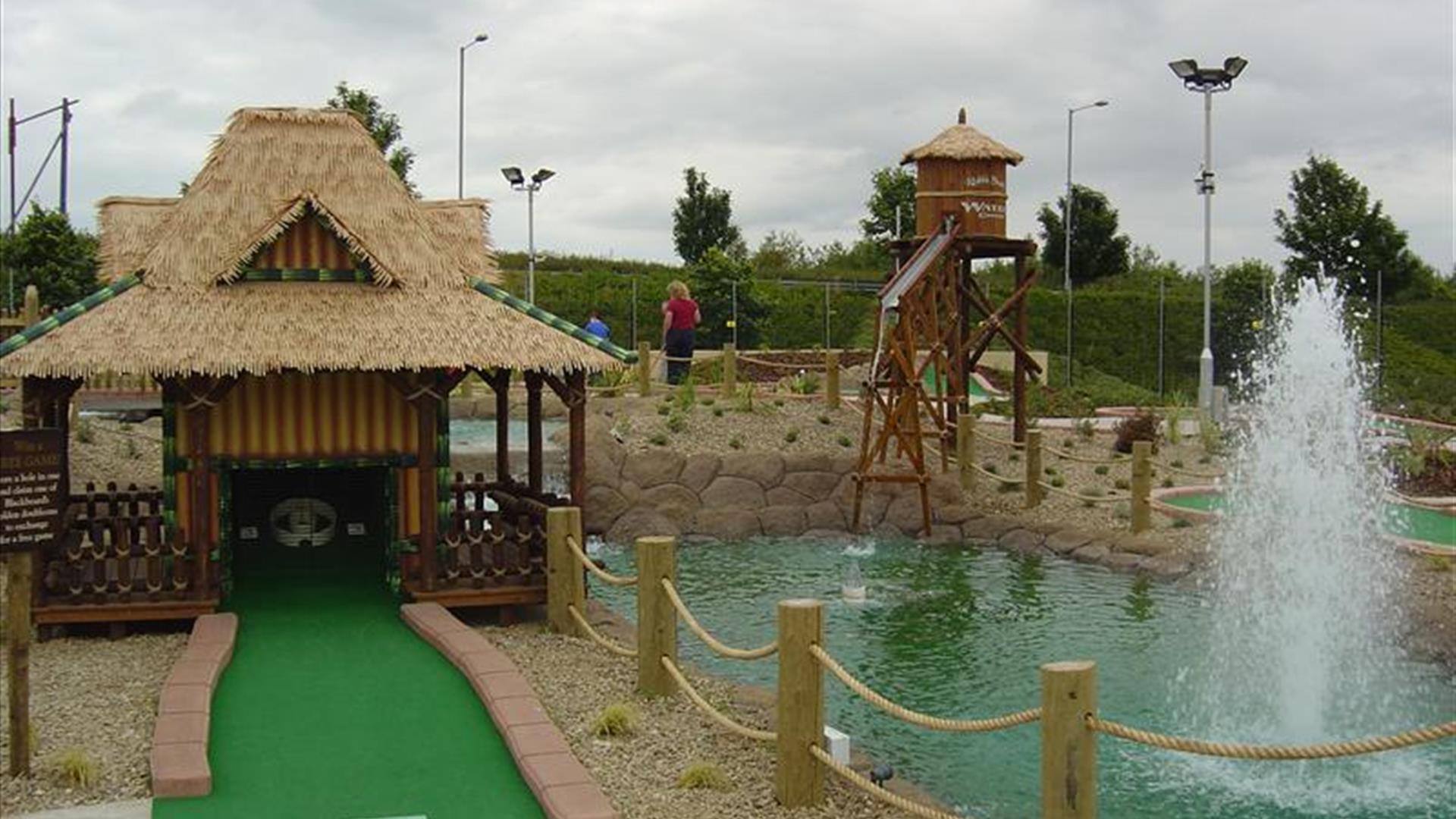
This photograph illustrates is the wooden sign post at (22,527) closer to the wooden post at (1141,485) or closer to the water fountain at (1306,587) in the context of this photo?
the water fountain at (1306,587)

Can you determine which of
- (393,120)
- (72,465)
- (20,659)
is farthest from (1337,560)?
(393,120)

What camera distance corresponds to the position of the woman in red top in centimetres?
2397

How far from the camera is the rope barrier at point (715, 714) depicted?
763 centimetres

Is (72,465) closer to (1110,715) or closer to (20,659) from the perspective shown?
(20,659)

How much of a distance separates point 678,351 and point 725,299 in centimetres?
1021

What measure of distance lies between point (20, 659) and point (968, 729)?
4.60 meters

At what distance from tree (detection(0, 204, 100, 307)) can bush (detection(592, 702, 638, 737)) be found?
24864 millimetres

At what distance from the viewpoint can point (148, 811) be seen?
6.92 m

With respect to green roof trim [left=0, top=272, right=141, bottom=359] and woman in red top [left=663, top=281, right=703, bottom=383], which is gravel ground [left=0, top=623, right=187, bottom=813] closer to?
green roof trim [left=0, top=272, right=141, bottom=359]

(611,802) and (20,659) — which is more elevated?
(20,659)

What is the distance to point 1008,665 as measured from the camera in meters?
11.5

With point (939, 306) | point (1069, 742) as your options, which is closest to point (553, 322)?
point (1069, 742)

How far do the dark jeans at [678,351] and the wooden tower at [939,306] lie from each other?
413 cm

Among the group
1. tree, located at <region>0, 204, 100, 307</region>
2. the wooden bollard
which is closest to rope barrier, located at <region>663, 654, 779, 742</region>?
the wooden bollard
